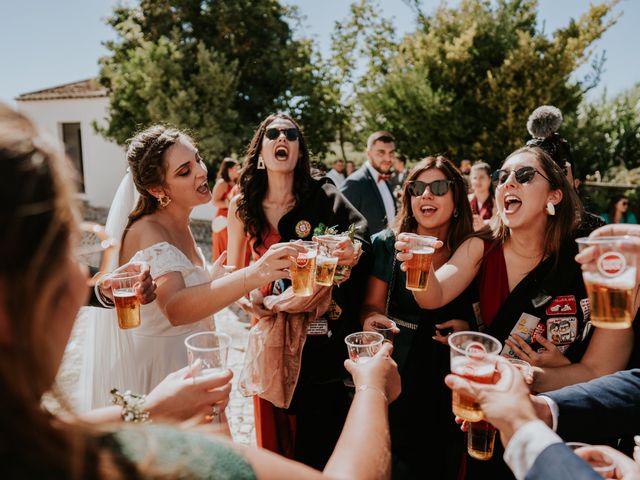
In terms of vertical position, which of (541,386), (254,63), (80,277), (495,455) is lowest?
(495,455)

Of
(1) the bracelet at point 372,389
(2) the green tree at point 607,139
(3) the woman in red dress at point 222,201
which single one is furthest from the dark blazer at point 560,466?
(2) the green tree at point 607,139

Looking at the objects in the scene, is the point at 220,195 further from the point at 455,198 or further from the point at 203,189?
the point at 455,198

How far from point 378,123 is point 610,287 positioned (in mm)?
15715

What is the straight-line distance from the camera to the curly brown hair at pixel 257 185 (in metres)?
3.54

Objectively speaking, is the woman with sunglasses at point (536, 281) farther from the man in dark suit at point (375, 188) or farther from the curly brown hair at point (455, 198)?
the man in dark suit at point (375, 188)

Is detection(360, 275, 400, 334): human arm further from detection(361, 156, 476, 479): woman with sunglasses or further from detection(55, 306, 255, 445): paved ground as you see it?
detection(55, 306, 255, 445): paved ground

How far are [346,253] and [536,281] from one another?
3.49 ft

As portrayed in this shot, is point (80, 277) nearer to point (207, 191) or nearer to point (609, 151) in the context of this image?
point (207, 191)

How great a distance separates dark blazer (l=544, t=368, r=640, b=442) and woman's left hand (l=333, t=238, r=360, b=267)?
1338 millimetres

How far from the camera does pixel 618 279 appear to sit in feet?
5.39

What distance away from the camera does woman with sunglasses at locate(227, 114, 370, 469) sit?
314 centimetres

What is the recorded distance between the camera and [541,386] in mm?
2189

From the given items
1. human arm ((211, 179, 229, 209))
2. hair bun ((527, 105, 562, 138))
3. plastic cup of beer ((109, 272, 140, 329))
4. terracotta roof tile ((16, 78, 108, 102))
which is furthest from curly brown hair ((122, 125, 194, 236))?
terracotta roof tile ((16, 78, 108, 102))

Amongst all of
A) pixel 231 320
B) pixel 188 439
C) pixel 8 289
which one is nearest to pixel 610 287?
pixel 188 439
